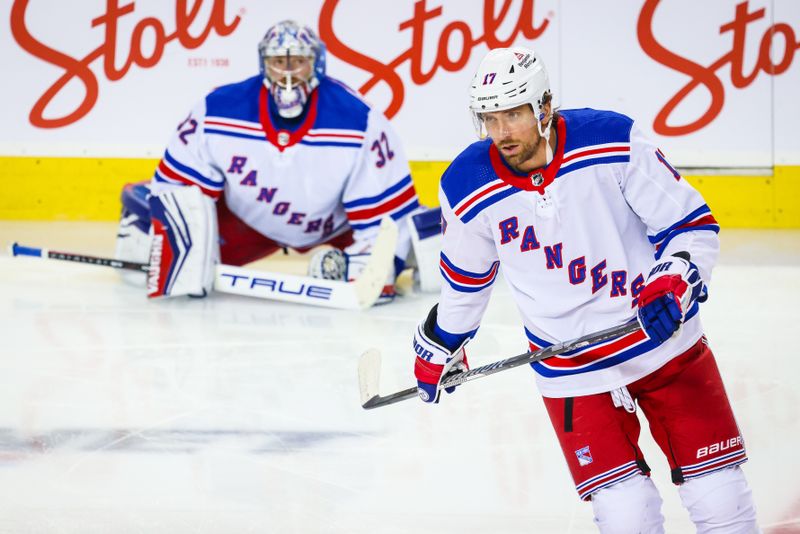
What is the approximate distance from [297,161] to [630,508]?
2.96 metres

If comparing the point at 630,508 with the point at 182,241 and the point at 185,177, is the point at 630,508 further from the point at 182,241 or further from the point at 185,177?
the point at 185,177

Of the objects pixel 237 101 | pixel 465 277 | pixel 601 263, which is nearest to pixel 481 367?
pixel 465 277

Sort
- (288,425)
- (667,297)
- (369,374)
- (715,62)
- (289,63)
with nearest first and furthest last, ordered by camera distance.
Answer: (667,297) < (369,374) < (288,425) < (289,63) < (715,62)

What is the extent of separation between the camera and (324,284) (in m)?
4.73

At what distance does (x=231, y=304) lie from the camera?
4.82m

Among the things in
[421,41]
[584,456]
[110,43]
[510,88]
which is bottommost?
[584,456]

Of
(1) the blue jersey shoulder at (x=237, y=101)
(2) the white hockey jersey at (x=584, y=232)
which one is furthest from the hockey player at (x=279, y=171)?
(2) the white hockey jersey at (x=584, y=232)

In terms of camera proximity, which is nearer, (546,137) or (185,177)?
(546,137)

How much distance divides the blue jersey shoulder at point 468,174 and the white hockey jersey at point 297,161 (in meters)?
2.63

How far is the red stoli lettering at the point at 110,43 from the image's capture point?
6453 mm

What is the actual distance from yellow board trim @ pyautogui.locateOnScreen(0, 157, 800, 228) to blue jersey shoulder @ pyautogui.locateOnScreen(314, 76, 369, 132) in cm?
166

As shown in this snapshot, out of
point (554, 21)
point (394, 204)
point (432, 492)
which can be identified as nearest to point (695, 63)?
point (554, 21)

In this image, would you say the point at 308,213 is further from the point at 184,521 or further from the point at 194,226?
the point at 184,521

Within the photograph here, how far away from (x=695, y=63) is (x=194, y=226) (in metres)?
2.80
